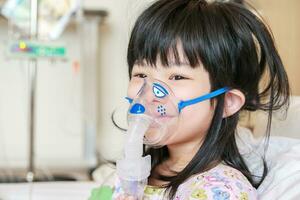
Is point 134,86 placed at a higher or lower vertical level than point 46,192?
higher

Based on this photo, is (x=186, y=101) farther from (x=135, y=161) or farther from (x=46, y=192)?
(x=46, y=192)

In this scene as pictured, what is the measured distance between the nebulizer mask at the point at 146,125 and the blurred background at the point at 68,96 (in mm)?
1887

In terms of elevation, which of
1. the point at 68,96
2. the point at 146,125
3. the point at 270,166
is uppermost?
the point at 146,125

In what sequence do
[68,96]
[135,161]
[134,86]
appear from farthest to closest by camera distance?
1. [68,96]
2. [134,86]
3. [135,161]

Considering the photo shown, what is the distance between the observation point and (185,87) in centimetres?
85

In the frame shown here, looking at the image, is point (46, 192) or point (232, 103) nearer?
point (232, 103)

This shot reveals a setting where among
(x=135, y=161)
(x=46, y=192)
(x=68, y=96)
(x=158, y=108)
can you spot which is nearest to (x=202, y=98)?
(x=158, y=108)

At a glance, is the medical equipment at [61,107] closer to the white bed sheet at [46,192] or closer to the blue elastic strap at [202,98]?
the white bed sheet at [46,192]

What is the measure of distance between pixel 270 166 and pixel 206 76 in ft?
0.91

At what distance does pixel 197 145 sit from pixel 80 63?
2.13 metres

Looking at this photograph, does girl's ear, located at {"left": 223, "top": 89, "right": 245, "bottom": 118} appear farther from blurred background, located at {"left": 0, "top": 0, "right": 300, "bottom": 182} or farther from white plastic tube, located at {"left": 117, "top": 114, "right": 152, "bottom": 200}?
blurred background, located at {"left": 0, "top": 0, "right": 300, "bottom": 182}

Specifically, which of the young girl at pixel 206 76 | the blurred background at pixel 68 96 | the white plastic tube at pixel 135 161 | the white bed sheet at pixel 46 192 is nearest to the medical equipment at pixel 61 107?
the blurred background at pixel 68 96

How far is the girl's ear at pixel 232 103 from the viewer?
3.01 feet

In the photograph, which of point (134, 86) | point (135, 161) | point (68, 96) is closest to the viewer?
point (135, 161)
